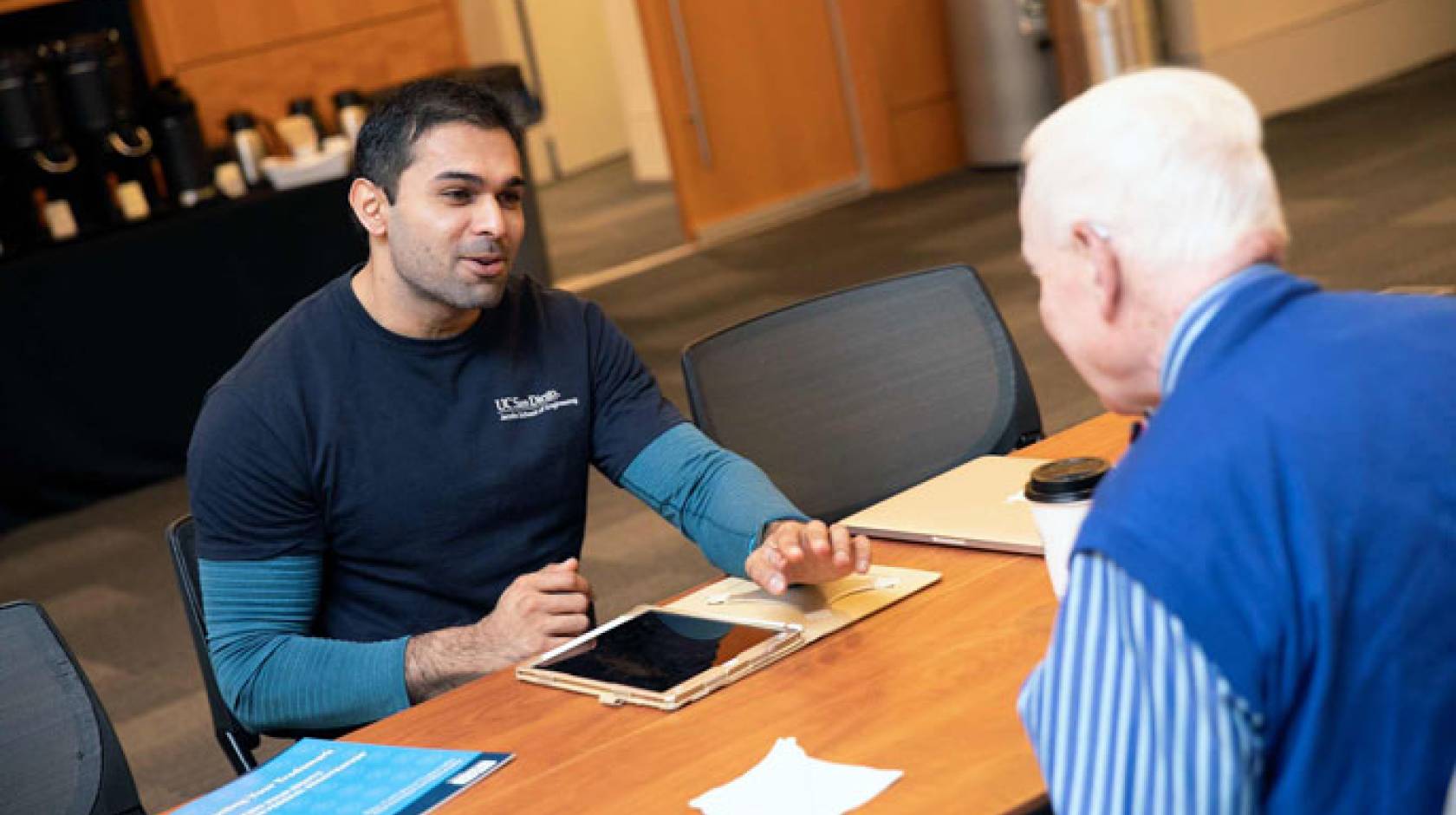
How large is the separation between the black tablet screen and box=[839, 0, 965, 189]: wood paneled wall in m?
7.53

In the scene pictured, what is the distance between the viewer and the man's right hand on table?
2.07 meters

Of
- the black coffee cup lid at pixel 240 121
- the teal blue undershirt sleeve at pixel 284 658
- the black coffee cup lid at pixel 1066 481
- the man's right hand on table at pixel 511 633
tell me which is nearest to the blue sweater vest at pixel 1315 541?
the black coffee cup lid at pixel 1066 481

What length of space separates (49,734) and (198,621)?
277mm

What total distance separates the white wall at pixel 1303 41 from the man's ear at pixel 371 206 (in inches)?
290

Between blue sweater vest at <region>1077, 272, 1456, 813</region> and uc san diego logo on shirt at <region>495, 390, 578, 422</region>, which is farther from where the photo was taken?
uc san diego logo on shirt at <region>495, 390, 578, 422</region>

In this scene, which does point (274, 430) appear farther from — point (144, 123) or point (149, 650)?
point (144, 123)

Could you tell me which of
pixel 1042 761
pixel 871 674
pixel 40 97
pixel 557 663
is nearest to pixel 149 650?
pixel 40 97

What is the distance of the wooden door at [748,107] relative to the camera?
8.81 metres

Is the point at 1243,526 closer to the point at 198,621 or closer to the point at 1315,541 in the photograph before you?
the point at 1315,541

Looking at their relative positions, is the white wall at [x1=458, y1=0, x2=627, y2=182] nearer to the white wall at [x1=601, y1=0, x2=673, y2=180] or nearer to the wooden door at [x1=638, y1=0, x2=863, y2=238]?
the white wall at [x1=601, y1=0, x2=673, y2=180]

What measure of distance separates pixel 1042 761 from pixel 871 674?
0.48m

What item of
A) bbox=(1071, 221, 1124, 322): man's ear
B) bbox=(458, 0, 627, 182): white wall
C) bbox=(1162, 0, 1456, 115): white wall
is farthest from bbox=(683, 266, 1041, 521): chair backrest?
bbox=(458, 0, 627, 182): white wall

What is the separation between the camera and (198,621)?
2418mm

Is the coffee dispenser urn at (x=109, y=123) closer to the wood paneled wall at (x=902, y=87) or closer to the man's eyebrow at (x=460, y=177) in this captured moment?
the wood paneled wall at (x=902, y=87)
